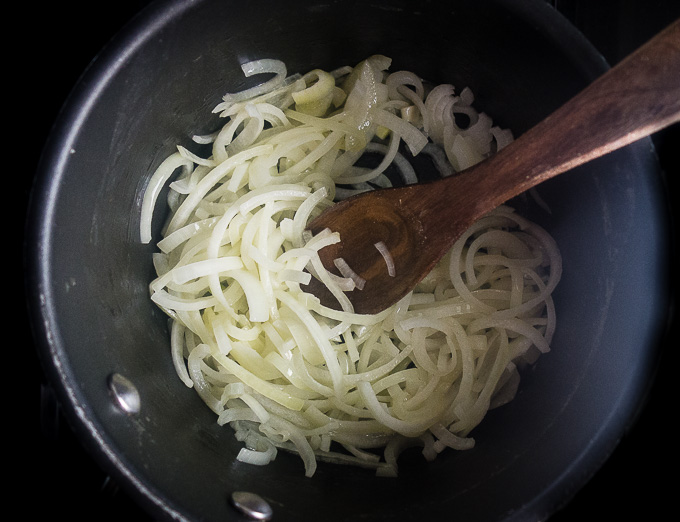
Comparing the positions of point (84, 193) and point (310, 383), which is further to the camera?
point (310, 383)

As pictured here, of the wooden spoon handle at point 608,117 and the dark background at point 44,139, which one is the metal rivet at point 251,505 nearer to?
the dark background at point 44,139

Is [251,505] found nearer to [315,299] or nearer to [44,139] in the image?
[315,299]

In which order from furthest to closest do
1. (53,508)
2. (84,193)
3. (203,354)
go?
1. (53,508)
2. (203,354)
3. (84,193)

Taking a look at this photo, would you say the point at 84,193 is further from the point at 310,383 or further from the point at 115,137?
the point at 310,383

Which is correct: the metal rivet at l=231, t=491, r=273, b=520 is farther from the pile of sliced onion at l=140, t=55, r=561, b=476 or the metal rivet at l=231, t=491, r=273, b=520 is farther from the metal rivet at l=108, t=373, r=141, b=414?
the metal rivet at l=108, t=373, r=141, b=414

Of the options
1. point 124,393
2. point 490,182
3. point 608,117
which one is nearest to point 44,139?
point 124,393

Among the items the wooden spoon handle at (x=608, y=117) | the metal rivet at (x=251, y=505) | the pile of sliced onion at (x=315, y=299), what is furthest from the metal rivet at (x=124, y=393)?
the wooden spoon handle at (x=608, y=117)

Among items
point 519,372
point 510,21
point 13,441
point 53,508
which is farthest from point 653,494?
point 13,441
